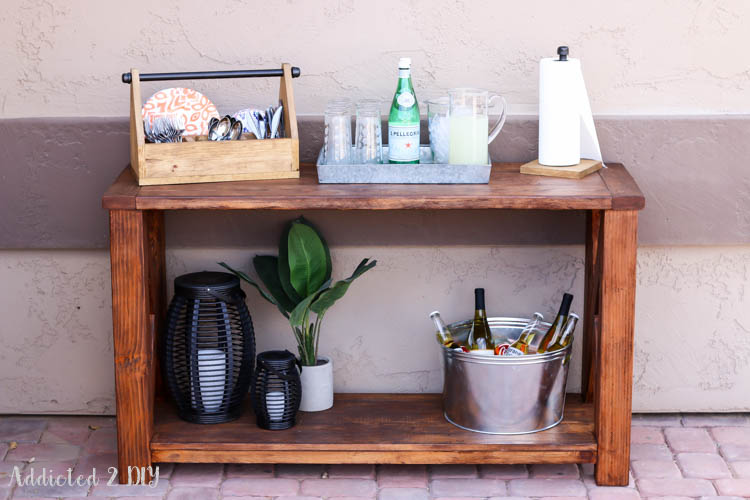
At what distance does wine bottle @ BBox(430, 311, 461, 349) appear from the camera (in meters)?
2.99

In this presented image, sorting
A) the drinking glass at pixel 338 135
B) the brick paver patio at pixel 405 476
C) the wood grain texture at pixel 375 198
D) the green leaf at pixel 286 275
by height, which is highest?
the drinking glass at pixel 338 135

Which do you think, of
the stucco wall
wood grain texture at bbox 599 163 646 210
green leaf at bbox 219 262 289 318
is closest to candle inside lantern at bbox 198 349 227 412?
green leaf at bbox 219 262 289 318

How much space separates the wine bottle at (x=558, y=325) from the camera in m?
2.95

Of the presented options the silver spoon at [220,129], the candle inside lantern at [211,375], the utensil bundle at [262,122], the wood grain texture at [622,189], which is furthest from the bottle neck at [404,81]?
the candle inside lantern at [211,375]

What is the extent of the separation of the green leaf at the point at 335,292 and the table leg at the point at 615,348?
0.70 meters

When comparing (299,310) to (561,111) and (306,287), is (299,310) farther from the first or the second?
(561,111)

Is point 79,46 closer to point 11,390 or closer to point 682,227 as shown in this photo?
point 11,390

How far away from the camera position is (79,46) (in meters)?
3.06

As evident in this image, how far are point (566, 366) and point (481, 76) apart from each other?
0.93 meters

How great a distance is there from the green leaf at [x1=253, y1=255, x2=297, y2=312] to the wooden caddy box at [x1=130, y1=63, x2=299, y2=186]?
36cm

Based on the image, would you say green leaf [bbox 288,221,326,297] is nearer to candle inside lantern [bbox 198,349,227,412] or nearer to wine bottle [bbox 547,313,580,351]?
candle inside lantern [bbox 198,349,227,412]

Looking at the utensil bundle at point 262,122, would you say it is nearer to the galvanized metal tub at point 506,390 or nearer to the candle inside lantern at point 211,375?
the candle inside lantern at point 211,375

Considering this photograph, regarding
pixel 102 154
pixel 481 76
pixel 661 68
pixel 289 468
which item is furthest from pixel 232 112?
pixel 661 68

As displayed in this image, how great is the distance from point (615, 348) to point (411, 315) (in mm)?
739
